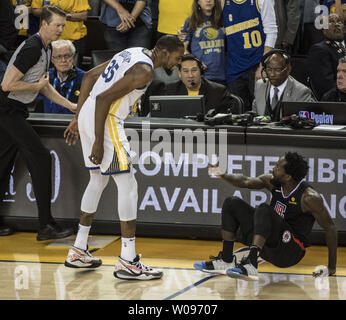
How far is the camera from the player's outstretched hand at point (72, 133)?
6206 mm

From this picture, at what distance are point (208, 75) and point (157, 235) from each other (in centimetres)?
263

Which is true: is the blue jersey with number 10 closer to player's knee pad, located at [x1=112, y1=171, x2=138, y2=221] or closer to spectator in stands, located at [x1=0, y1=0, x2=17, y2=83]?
spectator in stands, located at [x1=0, y1=0, x2=17, y2=83]

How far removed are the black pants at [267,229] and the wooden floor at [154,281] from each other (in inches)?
6.9

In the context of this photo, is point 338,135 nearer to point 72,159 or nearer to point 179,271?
point 179,271

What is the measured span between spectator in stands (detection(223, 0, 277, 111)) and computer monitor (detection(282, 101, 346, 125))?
2.00 m

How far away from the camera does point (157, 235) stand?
22.5 ft

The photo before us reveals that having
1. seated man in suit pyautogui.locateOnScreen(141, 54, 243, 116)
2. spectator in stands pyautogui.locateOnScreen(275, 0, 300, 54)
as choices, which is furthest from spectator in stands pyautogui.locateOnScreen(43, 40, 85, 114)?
spectator in stands pyautogui.locateOnScreen(275, 0, 300, 54)

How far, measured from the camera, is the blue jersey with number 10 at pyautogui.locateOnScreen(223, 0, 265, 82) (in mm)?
8625

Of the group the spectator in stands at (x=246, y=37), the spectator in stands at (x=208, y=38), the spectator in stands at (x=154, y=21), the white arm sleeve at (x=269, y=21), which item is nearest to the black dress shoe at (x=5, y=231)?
the spectator in stands at (x=208, y=38)

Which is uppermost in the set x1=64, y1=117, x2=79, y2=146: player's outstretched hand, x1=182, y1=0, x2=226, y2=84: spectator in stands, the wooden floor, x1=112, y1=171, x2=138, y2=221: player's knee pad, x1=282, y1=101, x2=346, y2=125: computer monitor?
x1=182, y1=0, x2=226, y2=84: spectator in stands

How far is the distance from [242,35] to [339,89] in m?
1.51

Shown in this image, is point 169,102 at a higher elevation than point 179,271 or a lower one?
higher
